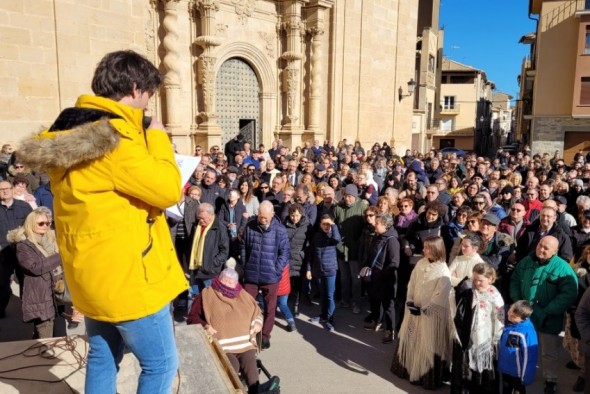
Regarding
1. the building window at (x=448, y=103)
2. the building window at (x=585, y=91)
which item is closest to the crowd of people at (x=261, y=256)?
the building window at (x=585, y=91)

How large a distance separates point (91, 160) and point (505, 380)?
4230 mm

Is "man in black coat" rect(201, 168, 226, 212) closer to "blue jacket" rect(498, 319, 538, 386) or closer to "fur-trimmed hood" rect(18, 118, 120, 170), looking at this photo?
"blue jacket" rect(498, 319, 538, 386)

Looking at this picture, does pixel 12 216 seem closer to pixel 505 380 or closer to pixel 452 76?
pixel 505 380

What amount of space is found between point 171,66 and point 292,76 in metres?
5.04

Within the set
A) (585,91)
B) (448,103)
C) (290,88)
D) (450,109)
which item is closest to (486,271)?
(290,88)

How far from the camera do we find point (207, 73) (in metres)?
13.7

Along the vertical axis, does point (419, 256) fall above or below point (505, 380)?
above

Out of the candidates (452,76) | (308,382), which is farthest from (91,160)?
(452,76)

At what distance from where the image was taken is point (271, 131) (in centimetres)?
1694

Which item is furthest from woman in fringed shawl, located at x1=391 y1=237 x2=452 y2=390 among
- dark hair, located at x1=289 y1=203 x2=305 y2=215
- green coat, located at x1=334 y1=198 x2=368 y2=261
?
dark hair, located at x1=289 y1=203 x2=305 y2=215

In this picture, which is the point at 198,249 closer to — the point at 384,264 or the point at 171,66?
the point at 384,264

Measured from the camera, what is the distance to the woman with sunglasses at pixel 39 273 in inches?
184

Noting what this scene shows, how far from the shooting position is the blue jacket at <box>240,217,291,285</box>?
19.3 feet

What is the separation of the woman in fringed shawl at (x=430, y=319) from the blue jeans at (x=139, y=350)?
3078 mm
